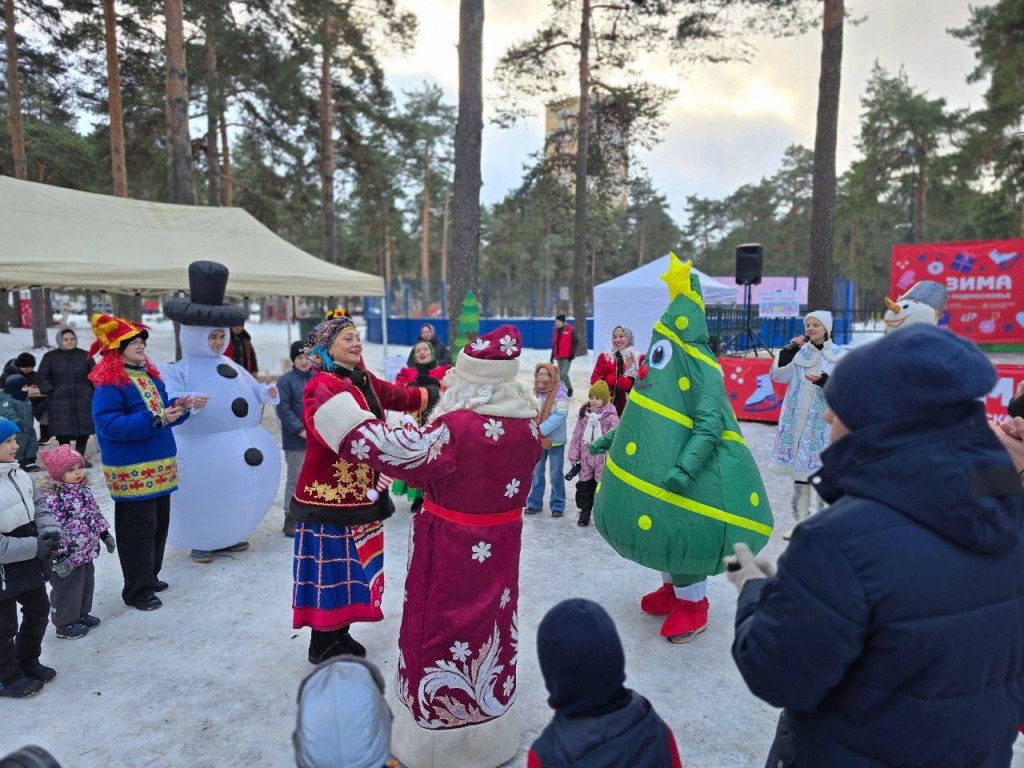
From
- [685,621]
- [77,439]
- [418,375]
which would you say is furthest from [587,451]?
[77,439]

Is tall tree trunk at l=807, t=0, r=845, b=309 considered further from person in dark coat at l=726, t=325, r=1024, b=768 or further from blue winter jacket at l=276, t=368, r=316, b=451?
person in dark coat at l=726, t=325, r=1024, b=768

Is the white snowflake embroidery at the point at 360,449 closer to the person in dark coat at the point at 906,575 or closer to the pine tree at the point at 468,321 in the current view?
the person in dark coat at the point at 906,575

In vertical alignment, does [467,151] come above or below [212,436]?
above

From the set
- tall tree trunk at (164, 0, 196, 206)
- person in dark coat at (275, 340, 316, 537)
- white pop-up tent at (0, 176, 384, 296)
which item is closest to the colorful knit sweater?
person in dark coat at (275, 340, 316, 537)

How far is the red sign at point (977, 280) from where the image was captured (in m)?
15.8

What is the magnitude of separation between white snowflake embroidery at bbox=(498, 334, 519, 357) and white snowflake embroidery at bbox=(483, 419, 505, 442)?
0.28 m

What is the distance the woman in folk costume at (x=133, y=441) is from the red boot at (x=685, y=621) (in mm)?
3143

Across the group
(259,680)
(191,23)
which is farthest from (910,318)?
(191,23)

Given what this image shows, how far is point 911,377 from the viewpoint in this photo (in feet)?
4.15

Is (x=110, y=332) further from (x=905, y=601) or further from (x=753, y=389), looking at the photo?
(x=753, y=389)

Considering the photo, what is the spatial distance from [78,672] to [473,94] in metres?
7.90

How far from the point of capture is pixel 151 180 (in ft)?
61.0

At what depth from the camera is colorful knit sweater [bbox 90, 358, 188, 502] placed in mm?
4094

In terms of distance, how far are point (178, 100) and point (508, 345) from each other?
36.5ft
